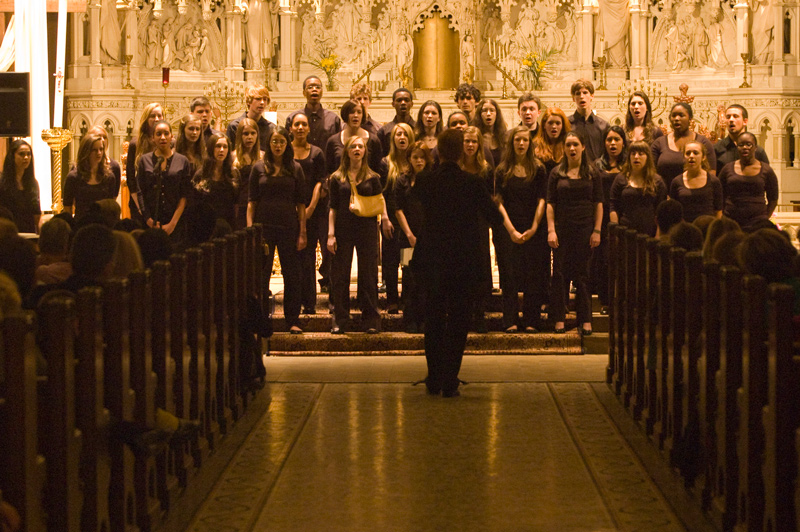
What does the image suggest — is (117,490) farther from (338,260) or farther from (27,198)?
(27,198)

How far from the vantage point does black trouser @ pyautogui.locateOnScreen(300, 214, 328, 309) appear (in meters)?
8.39

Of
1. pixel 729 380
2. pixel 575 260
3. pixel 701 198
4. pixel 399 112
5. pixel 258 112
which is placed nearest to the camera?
pixel 729 380

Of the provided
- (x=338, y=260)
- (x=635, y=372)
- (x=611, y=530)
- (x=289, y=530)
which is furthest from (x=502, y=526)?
(x=338, y=260)

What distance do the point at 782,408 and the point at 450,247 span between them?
10.5 ft

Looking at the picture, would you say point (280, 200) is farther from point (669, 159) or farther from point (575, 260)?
point (669, 159)

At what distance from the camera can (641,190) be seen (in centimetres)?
794

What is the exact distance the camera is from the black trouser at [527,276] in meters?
8.20

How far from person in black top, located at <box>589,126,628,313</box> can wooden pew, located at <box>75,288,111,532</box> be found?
5155mm

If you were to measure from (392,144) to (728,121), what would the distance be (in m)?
2.35

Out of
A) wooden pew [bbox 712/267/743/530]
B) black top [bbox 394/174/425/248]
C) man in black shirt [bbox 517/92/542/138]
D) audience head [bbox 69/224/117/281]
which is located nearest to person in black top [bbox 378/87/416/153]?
black top [bbox 394/174/425/248]

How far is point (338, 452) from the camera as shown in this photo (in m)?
5.40

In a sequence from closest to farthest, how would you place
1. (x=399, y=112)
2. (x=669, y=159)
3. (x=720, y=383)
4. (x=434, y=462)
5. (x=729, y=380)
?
(x=729, y=380), (x=720, y=383), (x=434, y=462), (x=669, y=159), (x=399, y=112)

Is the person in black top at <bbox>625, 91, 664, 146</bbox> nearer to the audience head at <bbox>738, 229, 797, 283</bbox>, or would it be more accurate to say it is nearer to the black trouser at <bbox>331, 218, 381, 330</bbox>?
the black trouser at <bbox>331, 218, 381, 330</bbox>

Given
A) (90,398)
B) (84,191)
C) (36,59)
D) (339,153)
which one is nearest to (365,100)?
(339,153)
